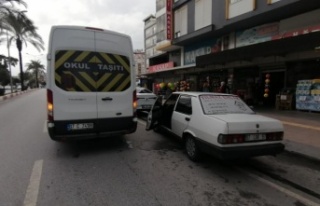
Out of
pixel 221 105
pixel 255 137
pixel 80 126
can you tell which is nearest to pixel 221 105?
pixel 221 105

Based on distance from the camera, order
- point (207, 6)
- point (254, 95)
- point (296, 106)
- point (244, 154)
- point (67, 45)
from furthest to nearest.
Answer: point (207, 6) → point (254, 95) → point (296, 106) → point (67, 45) → point (244, 154)

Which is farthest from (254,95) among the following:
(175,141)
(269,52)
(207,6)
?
(175,141)

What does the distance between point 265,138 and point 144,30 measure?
162ft

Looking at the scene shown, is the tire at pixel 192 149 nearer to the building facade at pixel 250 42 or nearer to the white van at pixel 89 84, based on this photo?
the white van at pixel 89 84

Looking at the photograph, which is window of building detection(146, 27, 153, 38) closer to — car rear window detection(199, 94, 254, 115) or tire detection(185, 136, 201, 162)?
car rear window detection(199, 94, 254, 115)

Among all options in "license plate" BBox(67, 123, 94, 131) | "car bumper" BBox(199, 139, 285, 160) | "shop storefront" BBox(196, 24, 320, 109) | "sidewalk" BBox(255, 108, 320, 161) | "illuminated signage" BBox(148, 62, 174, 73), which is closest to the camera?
"car bumper" BBox(199, 139, 285, 160)

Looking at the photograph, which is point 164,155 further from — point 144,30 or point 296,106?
point 144,30

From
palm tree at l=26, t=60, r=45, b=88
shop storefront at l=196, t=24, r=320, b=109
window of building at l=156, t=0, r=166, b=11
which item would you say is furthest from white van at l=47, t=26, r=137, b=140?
palm tree at l=26, t=60, r=45, b=88

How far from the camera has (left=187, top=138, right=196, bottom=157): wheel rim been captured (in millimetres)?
5584

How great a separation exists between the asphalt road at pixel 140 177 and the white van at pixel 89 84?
67cm

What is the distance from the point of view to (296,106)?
41.5 ft

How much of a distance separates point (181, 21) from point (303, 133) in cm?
1566

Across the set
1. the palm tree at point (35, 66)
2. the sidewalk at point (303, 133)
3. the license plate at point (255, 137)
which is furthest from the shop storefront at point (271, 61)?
the palm tree at point (35, 66)

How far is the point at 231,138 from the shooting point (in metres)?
4.69
